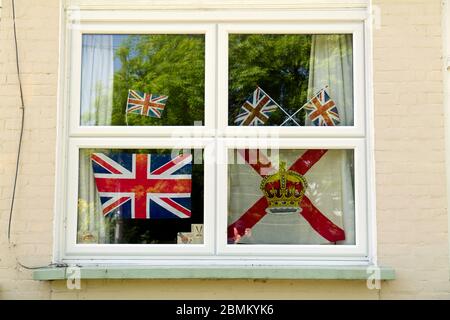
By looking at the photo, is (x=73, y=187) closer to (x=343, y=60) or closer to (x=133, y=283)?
(x=133, y=283)

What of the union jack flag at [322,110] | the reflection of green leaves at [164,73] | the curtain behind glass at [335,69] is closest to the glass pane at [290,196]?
the union jack flag at [322,110]

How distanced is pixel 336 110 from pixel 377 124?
14.0 inches

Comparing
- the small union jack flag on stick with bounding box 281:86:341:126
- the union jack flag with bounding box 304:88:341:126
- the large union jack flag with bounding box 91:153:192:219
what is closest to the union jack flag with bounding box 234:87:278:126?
the small union jack flag on stick with bounding box 281:86:341:126

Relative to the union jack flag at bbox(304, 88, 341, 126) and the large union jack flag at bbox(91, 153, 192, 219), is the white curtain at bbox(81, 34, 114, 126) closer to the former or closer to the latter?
the large union jack flag at bbox(91, 153, 192, 219)

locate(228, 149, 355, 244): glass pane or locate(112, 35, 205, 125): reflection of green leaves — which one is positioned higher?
locate(112, 35, 205, 125): reflection of green leaves

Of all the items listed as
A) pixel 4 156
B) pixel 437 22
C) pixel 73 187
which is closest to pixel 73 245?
pixel 73 187

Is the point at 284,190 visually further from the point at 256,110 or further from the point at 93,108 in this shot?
the point at 93,108

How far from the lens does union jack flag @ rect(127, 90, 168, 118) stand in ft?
16.3

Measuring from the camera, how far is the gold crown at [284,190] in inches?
193

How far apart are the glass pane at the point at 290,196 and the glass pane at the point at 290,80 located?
0.89ft

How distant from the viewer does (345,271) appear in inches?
179

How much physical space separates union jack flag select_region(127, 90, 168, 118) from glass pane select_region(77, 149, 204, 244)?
0.30m

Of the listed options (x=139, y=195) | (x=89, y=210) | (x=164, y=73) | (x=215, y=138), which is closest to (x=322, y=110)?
(x=215, y=138)

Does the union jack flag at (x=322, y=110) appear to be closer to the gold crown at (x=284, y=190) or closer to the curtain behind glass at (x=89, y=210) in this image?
the gold crown at (x=284, y=190)
